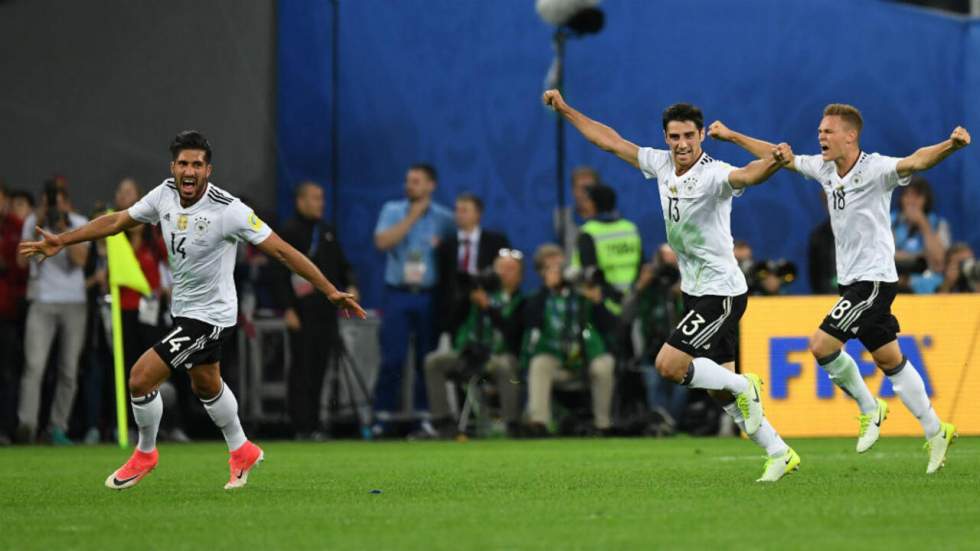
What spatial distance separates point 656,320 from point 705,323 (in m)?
7.64

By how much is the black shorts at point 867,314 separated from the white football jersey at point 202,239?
380cm

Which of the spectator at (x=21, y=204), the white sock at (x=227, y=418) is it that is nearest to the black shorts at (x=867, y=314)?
the white sock at (x=227, y=418)

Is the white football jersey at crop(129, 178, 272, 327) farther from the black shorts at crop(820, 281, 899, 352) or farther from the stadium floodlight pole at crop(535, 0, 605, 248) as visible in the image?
the stadium floodlight pole at crop(535, 0, 605, 248)

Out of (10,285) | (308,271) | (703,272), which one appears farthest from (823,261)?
(308,271)

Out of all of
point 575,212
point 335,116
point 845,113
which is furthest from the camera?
point 575,212

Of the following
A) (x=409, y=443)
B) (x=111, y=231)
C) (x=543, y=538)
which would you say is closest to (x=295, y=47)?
(x=409, y=443)

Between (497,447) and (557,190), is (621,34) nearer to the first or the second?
(557,190)

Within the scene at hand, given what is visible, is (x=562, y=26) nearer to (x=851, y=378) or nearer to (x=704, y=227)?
(x=851, y=378)

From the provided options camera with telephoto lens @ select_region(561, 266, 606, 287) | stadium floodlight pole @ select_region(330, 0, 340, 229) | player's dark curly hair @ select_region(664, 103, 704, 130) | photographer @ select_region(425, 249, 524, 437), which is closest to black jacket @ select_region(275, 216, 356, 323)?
stadium floodlight pole @ select_region(330, 0, 340, 229)

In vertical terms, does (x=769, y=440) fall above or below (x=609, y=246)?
below

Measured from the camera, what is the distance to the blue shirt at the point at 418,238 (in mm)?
18766

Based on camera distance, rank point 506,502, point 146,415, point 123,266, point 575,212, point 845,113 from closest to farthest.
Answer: point 506,502 → point 146,415 → point 845,113 → point 123,266 → point 575,212

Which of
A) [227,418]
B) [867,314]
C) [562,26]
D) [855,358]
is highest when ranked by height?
[562,26]

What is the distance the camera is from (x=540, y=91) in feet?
67.2
